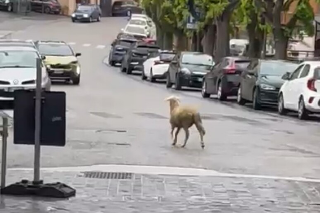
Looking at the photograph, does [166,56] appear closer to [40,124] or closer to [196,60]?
[196,60]

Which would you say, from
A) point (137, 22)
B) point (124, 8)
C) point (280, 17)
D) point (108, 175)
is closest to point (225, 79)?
point (280, 17)

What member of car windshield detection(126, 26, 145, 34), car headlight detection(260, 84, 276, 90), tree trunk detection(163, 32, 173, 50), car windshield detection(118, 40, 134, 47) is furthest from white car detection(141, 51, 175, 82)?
car windshield detection(126, 26, 145, 34)

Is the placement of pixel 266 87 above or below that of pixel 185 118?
below

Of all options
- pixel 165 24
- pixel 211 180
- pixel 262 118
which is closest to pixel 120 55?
pixel 165 24

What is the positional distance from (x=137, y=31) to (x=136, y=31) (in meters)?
0.32

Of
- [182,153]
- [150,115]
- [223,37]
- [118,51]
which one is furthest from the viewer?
[118,51]

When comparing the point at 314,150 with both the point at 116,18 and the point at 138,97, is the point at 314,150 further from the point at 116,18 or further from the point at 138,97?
the point at 116,18

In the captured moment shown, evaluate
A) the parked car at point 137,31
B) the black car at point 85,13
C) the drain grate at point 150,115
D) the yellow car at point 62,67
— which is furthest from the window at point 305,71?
the black car at point 85,13

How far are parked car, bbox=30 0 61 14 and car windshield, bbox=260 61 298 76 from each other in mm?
57772

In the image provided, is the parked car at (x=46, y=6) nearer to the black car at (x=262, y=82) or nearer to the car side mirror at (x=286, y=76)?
the black car at (x=262, y=82)

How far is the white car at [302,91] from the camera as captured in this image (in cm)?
2467

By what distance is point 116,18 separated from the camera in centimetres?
9175

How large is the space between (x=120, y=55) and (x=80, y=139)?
116 ft

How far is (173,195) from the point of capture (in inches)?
432
